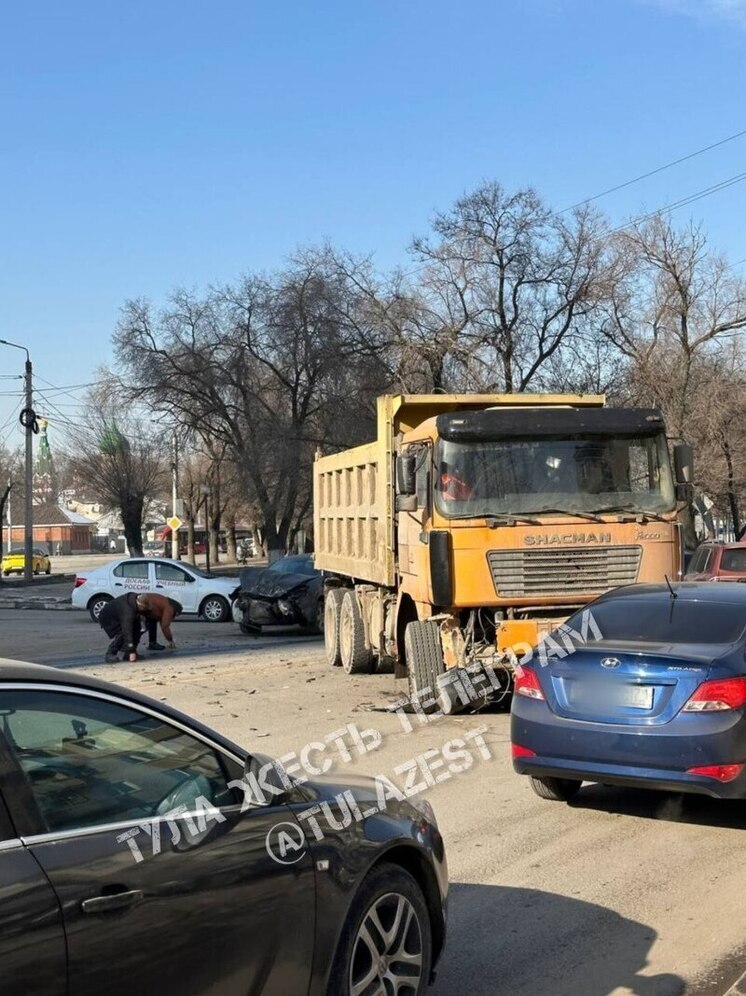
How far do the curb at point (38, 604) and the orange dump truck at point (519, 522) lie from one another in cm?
2303

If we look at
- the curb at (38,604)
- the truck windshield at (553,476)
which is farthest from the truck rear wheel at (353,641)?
the curb at (38,604)

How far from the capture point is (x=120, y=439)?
55.3m

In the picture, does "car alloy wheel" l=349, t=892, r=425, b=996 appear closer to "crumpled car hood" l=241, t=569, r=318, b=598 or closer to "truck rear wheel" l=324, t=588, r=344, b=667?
"truck rear wheel" l=324, t=588, r=344, b=667

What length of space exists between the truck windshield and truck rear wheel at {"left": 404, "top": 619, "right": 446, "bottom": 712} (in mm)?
1308

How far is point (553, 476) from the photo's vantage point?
37.3 ft


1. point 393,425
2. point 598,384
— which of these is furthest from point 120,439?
point 393,425

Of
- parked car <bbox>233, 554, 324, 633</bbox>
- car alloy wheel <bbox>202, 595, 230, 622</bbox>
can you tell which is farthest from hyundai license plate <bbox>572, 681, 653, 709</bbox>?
car alloy wheel <bbox>202, 595, 230, 622</bbox>

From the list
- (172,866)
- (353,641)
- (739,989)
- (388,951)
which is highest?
(172,866)

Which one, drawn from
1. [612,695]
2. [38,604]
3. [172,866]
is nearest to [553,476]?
[612,695]

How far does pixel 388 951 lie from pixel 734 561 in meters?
15.4

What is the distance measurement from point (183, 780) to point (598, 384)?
3468 cm

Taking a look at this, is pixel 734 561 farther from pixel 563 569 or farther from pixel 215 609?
pixel 215 609

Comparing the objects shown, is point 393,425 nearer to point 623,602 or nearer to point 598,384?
point 623,602

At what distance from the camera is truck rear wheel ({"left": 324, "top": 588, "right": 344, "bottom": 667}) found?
16.3 m
